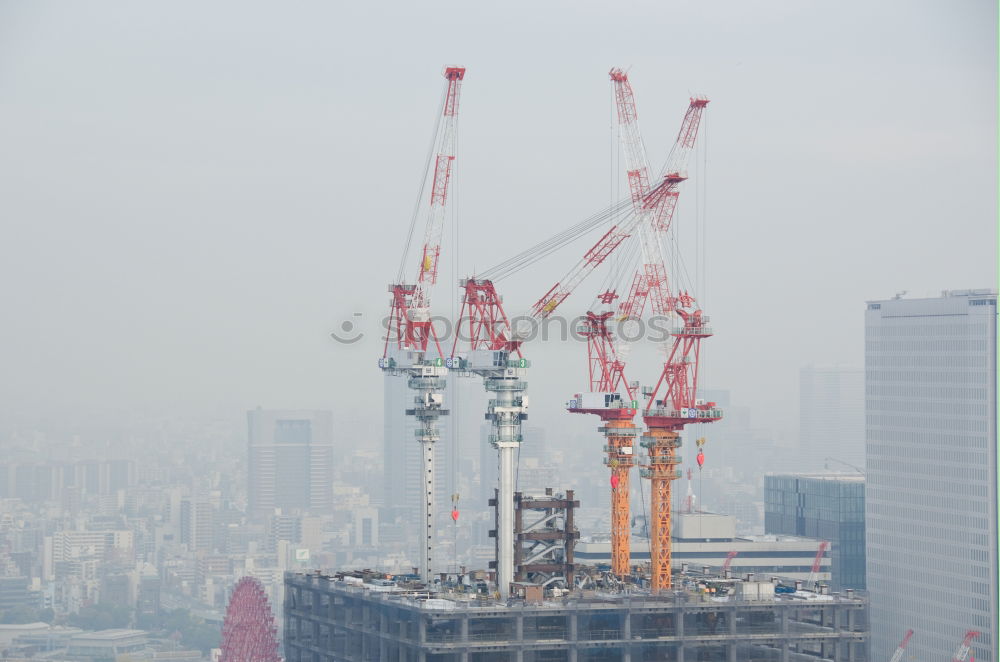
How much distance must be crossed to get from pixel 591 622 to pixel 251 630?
58029 millimetres

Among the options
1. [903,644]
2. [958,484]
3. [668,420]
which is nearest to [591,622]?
[668,420]

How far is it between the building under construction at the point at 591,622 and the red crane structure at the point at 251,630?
119ft

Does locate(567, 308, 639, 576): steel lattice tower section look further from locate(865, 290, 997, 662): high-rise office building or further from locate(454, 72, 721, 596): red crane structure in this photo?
locate(865, 290, 997, 662): high-rise office building

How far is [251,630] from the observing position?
558 ft

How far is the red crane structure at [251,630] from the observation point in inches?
6683

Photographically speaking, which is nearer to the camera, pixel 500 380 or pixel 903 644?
pixel 500 380

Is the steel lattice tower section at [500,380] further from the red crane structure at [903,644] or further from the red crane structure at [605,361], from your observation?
the red crane structure at [903,644]

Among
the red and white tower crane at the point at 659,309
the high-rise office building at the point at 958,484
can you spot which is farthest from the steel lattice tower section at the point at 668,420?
the high-rise office building at the point at 958,484

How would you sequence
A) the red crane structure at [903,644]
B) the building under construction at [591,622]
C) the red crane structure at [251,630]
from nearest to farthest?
the building under construction at [591,622], the red crane structure at [251,630], the red crane structure at [903,644]

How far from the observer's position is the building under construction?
12025 centimetres

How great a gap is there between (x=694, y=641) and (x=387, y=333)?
36073mm

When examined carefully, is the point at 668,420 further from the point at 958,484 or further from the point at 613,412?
the point at 958,484

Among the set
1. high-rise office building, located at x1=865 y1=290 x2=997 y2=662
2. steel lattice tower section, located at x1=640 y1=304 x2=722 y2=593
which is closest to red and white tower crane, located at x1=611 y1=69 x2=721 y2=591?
steel lattice tower section, located at x1=640 y1=304 x2=722 y2=593

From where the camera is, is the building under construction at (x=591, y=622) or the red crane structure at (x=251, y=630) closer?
the building under construction at (x=591, y=622)
